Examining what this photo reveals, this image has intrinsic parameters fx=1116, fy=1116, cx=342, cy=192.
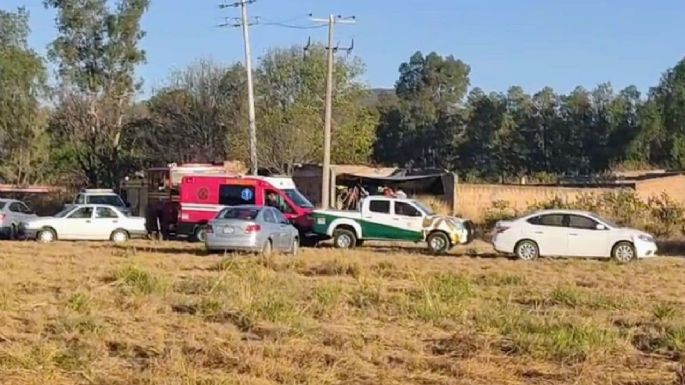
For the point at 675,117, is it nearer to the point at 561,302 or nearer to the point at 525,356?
the point at 561,302

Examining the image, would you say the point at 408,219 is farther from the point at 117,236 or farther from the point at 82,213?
the point at 82,213

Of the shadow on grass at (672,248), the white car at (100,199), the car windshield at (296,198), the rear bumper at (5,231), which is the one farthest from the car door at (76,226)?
the shadow on grass at (672,248)

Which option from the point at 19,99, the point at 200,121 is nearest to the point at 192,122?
the point at 200,121

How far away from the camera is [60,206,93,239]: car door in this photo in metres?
35.4

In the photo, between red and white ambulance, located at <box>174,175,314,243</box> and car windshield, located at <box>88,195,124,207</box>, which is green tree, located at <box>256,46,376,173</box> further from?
red and white ambulance, located at <box>174,175,314,243</box>

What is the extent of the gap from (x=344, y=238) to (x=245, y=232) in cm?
610

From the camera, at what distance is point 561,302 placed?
60.6 ft

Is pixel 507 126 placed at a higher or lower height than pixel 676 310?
higher

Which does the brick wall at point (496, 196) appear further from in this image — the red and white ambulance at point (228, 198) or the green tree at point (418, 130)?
the green tree at point (418, 130)

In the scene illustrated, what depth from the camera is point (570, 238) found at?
99.9 ft

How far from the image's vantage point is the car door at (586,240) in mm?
30391

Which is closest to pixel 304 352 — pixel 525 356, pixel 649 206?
pixel 525 356

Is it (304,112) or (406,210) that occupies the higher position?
(304,112)

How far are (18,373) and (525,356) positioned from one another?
566 cm
